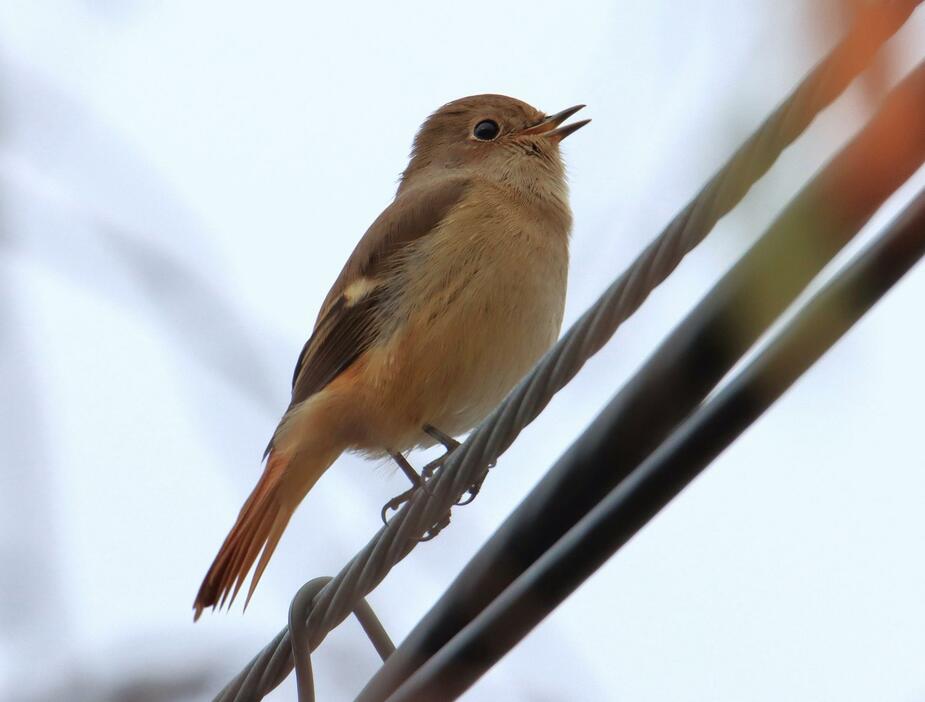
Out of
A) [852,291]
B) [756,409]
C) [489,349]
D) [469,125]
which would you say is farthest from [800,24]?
[469,125]

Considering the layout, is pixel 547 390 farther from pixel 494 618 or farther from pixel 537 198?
pixel 537 198

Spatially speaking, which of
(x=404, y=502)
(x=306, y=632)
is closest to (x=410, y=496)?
(x=404, y=502)

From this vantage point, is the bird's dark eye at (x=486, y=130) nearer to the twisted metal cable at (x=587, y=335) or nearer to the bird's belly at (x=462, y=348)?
the bird's belly at (x=462, y=348)

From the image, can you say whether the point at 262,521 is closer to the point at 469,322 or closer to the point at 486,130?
the point at 469,322

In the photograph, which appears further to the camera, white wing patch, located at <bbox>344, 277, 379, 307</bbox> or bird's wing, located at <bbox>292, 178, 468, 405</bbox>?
white wing patch, located at <bbox>344, 277, 379, 307</bbox>

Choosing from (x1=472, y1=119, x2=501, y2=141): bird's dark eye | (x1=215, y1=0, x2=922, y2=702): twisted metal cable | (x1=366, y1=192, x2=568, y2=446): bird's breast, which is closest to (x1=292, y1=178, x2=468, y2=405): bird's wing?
(x1=366, y1=192, x2=568, y2=446): bird's breast

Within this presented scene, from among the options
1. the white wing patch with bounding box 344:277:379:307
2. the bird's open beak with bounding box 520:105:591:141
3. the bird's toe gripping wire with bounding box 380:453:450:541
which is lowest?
the bird's toe gripping wire with bounding box 380:453:450:541

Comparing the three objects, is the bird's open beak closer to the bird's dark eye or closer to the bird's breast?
the bird's dark eye
